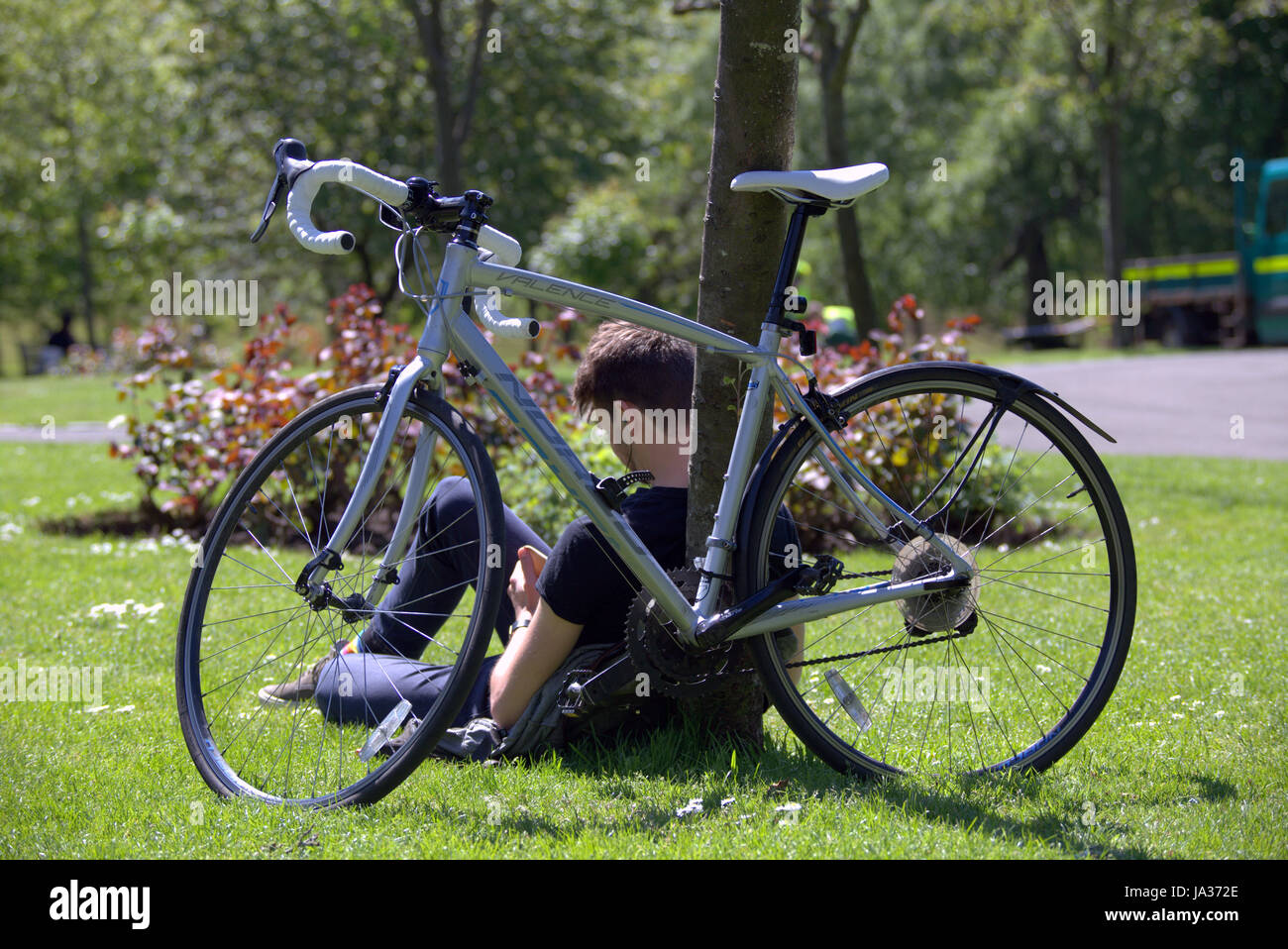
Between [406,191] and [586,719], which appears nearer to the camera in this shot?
Answer: [406,191]

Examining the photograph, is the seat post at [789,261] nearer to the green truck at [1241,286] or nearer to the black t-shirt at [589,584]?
the black t-shirt at [589,584]

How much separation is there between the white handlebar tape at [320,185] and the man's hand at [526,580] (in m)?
0.94

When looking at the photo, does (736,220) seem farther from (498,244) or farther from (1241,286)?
(1241,286)

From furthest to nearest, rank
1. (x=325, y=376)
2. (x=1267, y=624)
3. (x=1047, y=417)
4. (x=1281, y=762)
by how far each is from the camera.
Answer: (x=325, y=376) → (x=1267, y=624) → (x=1281, y=762) → (x=1047, y=417)

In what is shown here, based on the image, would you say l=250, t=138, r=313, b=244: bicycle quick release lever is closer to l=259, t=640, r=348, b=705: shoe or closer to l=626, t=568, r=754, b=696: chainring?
l=626, t=568, r=754, b=696: chainring

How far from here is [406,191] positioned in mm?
2783

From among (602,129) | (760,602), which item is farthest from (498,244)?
(602,129)

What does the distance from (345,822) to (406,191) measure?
1380mm

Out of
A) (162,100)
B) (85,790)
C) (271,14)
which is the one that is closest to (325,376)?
(85,790)

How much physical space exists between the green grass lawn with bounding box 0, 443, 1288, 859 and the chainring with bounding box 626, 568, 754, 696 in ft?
0.92
